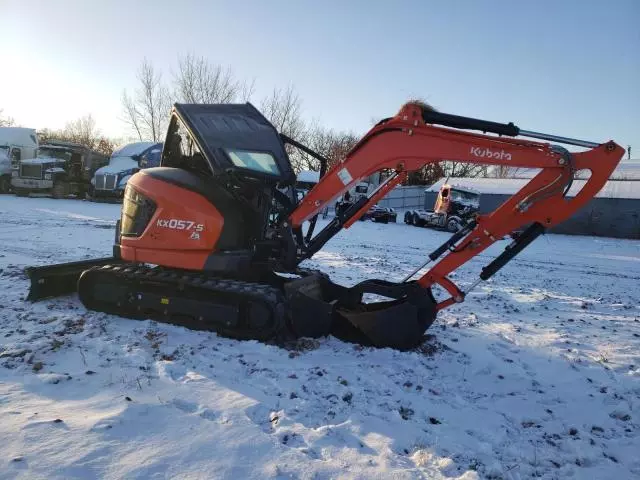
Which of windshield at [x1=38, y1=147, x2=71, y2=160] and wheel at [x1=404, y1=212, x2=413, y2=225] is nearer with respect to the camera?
wheel at [x1=404, y1=212, x2=413, y2=225]

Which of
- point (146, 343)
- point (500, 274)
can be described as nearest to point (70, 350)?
point (146, 343)

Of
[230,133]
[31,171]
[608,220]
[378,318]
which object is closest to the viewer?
[378,318]

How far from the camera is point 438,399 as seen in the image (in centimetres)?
397

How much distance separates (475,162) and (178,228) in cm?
311

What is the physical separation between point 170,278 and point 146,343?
0.80 m

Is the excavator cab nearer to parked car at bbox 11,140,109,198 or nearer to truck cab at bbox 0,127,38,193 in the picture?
parked car at bbox 11,140,109,198

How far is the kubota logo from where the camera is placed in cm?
453

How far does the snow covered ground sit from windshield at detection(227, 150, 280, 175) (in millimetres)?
1830

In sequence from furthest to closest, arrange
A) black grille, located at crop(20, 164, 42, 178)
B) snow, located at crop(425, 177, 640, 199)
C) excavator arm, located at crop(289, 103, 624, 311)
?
snow, located at crop(425, 177, 640, 199) < black grille, located at crop(20, 164, 42, 178) < excavator arm, located at crop(289, 103, 624, 311)

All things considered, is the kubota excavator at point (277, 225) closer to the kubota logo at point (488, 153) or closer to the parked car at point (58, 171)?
the kubota logo at point (488, 153)

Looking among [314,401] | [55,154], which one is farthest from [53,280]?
[55,154]

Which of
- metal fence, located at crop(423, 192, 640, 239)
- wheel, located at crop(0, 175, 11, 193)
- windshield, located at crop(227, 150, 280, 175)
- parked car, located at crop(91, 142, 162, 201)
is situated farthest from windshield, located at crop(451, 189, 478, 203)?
wheel, located at crop(0, 175, 11, 193)

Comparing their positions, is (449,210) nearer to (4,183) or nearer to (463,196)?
(463,196)

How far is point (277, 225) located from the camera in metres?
5.59
